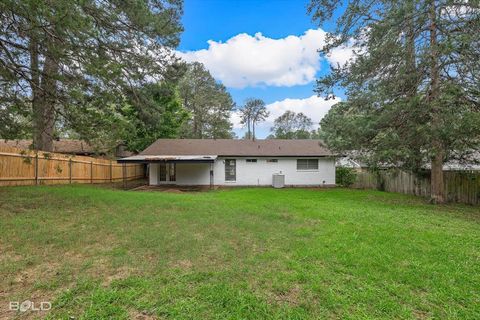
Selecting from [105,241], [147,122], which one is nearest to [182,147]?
[147,122]

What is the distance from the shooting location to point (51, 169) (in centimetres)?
1260

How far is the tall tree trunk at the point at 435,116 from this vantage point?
897cm

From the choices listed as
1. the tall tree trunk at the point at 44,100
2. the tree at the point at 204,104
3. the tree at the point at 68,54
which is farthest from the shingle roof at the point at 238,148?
the tree at the point at 204,104

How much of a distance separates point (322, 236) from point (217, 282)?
2900 mm

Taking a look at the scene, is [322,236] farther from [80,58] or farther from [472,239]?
[80,58]

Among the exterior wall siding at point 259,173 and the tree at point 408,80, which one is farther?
the exterior wall siding at point 259,173

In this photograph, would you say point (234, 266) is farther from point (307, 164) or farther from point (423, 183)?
point (307, 164)

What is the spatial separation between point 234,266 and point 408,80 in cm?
1053

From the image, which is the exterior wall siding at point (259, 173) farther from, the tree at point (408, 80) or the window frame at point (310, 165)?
the tree at point (408, 80)

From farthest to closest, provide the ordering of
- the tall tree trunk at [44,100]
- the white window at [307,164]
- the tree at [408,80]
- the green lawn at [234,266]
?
the white window at [307,164]
the tree at [408,80]
the tall tree trunk at [44,100]
the green lawn at [234,266]

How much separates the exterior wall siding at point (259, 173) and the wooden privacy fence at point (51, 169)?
3.27 m

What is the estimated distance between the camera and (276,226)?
6328 mm

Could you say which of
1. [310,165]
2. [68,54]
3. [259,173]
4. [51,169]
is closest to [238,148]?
[259,173]

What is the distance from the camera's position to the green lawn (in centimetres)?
283
